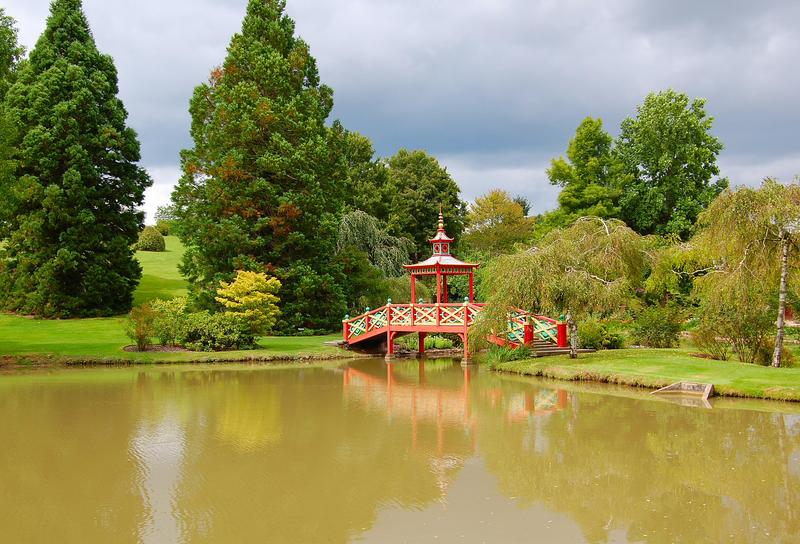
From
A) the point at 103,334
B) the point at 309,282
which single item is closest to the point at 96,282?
the point at 103,334

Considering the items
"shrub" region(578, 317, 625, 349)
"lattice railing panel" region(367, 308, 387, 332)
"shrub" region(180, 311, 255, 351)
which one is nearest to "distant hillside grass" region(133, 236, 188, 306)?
"shrub" region(180, 311, 255, 351)

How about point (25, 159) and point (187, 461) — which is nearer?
point (187, 461)

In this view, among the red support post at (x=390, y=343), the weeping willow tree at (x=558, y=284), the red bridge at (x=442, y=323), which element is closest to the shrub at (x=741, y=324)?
the weeping willow tree at (x=558, y=284)

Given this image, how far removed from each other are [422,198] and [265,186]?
1590 centimetres

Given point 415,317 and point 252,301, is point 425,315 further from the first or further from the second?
point 252,301

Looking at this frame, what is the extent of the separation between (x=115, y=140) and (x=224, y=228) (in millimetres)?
7912

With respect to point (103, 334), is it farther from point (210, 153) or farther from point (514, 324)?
point (514, 324)

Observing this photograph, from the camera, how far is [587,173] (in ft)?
129

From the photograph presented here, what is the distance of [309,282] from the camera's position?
102 feet

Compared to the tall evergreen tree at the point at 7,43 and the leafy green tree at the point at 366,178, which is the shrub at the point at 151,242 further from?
the tall evergreen tree at the point at 7,43

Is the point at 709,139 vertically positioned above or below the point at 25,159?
above

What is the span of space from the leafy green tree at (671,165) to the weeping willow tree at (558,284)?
1622 centimetres

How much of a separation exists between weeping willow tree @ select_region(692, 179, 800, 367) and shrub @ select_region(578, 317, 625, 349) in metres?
5.40

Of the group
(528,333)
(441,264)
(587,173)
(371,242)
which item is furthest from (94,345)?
(587,173)
